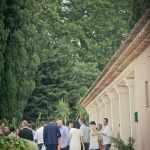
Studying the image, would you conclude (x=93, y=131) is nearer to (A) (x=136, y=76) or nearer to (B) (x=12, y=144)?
(A) (x=136, y=76)

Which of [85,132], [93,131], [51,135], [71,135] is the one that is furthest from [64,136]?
[51,135]

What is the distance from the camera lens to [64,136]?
22188mm

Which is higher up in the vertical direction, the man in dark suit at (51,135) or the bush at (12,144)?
the man in dark suit at (51,135)

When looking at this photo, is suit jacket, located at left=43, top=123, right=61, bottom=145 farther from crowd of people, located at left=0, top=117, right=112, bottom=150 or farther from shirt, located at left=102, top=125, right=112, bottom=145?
shirt, located at left=102, top=125, right=112, bottom=145

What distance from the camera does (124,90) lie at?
21.9 metres

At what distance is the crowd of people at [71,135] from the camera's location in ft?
68.0

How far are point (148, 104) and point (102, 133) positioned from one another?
668 cm

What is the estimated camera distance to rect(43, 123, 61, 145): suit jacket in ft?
67.7

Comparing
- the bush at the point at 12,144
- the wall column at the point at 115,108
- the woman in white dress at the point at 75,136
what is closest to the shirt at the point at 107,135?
the woman in white dress at the point at 75,136

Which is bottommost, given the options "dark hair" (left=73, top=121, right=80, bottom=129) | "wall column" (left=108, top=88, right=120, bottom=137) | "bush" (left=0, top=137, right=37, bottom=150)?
"bush" (left=0, top=137, right=37, bottom=150)

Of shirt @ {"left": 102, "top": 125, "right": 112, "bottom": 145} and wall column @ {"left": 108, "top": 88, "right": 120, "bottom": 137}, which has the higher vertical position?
wall column @ {"left": 108, "top": 88, "right": 120, "bottom": 137}

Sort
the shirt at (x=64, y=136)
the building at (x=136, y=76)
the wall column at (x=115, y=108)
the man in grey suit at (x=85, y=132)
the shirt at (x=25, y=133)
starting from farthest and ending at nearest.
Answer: the wall column at (x=115, y=108)
the man in grey suit at (x=85, y=132)
the shirt at (x=64, y=136)
the shirt at (x=25, y=133)
the building at (x=136, y=76)

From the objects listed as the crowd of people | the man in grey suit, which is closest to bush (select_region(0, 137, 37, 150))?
the crowd of people

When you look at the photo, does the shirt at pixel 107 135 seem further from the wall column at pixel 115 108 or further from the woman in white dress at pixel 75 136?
the wall column at pixel 115 108
